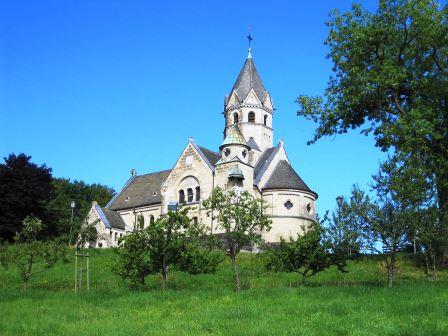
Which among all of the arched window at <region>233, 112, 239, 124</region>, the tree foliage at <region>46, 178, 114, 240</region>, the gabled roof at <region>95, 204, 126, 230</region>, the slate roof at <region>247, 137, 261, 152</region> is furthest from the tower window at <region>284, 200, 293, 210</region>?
the tree foliage at <region>46, 178, 114, 240</region>

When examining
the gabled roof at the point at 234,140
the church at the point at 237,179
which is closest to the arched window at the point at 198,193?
the church at the point at 237,179

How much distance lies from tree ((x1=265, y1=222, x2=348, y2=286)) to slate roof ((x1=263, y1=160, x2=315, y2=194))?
26632 mm

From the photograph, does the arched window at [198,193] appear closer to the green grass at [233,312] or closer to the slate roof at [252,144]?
the slate roof at [252,144]

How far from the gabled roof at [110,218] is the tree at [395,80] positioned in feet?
105

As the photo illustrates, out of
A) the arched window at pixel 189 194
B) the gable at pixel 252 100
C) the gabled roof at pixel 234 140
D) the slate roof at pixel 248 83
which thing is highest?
the slate roof at pixel 248 83

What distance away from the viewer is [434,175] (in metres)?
24.8

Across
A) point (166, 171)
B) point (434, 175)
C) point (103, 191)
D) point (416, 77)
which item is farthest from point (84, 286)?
point (103, 191)

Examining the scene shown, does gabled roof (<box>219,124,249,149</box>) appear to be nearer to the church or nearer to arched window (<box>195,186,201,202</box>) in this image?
the church

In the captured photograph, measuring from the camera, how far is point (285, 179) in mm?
54562

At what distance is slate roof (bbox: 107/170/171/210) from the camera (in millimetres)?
61594

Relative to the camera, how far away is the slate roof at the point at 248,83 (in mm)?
61500

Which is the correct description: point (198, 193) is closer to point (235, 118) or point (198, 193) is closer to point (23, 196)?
point (235, 118)

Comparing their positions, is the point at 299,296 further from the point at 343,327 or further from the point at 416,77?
the point at 416,77

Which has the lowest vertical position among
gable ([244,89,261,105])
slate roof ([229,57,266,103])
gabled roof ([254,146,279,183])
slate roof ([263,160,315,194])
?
slate roof ([263,160,315,194])
